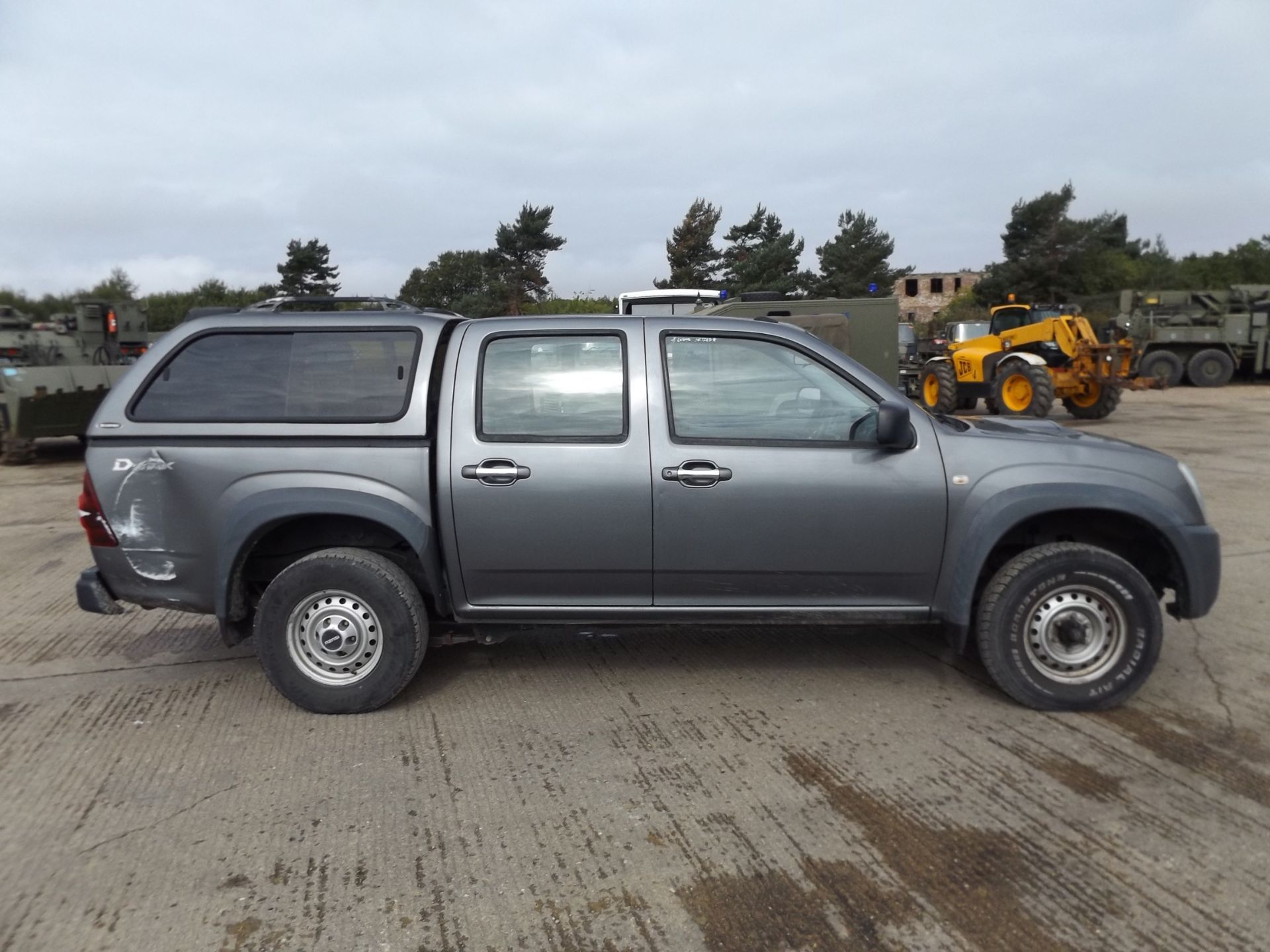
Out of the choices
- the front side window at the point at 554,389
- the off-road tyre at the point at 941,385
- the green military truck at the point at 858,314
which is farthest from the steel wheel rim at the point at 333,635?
the off-road tyre at the point at 941,385

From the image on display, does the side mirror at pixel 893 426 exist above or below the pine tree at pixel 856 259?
below

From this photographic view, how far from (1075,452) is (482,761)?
2.84 meters

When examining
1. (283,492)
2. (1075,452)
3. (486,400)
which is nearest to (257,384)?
(283,492)

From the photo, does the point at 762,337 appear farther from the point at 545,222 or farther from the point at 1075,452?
the point at 545,222

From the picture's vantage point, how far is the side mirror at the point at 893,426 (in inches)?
158

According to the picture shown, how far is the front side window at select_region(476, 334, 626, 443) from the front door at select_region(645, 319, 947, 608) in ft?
Answer: 0.60

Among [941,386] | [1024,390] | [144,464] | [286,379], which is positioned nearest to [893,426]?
[286,379]

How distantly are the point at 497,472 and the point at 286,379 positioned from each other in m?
1.09

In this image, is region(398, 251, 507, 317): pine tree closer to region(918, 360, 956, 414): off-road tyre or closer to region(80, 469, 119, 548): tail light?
region(918, 360, 956, 414): off-road tyre

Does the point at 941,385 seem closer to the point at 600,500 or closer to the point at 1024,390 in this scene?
the point at 1024,390

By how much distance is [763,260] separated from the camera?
4044 centimetres

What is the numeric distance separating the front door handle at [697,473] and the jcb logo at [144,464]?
7.18 feet

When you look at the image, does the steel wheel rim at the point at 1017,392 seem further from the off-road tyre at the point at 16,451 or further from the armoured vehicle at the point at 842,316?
the off-road tyre at the point at 16,451

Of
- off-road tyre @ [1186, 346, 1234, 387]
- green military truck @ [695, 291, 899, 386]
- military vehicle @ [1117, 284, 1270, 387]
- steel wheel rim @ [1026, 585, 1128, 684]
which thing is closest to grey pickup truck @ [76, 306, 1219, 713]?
steel wheel rim @ [1026, 585, 1128, 684]
